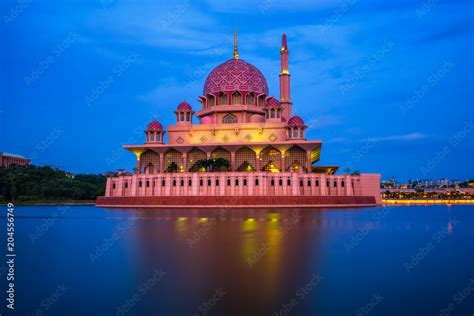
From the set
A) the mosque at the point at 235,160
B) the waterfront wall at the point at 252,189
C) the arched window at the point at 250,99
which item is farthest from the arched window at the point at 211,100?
the waterfront wall at the point at 252,189

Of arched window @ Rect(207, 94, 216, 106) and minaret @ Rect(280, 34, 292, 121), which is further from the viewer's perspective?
minaret @ Rect(280, 34, 292, 121)

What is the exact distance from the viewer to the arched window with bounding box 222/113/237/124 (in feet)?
170

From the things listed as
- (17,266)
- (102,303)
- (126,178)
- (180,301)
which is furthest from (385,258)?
(126,178)

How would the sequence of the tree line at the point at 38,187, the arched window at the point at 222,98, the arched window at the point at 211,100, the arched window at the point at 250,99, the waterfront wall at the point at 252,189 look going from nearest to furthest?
the waterfront wall at the point at 252,189
the arched window at the point at 250,99
the arched window at the point at 222,98
the arched window at the point at 211,100
the tree line at the point at 38,187

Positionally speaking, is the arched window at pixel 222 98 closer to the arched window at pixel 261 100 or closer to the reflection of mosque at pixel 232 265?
the arched window at pixel 261 100

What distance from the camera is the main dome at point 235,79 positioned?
52.5 meters

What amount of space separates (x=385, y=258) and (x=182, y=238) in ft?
21.3

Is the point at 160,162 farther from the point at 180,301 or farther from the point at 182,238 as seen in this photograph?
the point at 180,301

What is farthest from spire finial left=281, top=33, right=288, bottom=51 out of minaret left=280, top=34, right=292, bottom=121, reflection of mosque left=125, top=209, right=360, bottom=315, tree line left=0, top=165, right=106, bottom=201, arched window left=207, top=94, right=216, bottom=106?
reflection of mosque left=125, top=209, right=360, bottom=315

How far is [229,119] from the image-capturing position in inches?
2042

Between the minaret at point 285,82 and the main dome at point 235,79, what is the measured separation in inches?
85.2

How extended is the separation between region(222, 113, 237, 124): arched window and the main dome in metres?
3.12

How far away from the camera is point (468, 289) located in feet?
26.1

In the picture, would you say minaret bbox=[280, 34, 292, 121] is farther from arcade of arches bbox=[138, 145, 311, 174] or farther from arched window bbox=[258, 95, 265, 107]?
arcade of arches bbox=[138, 145, 311, 174]
